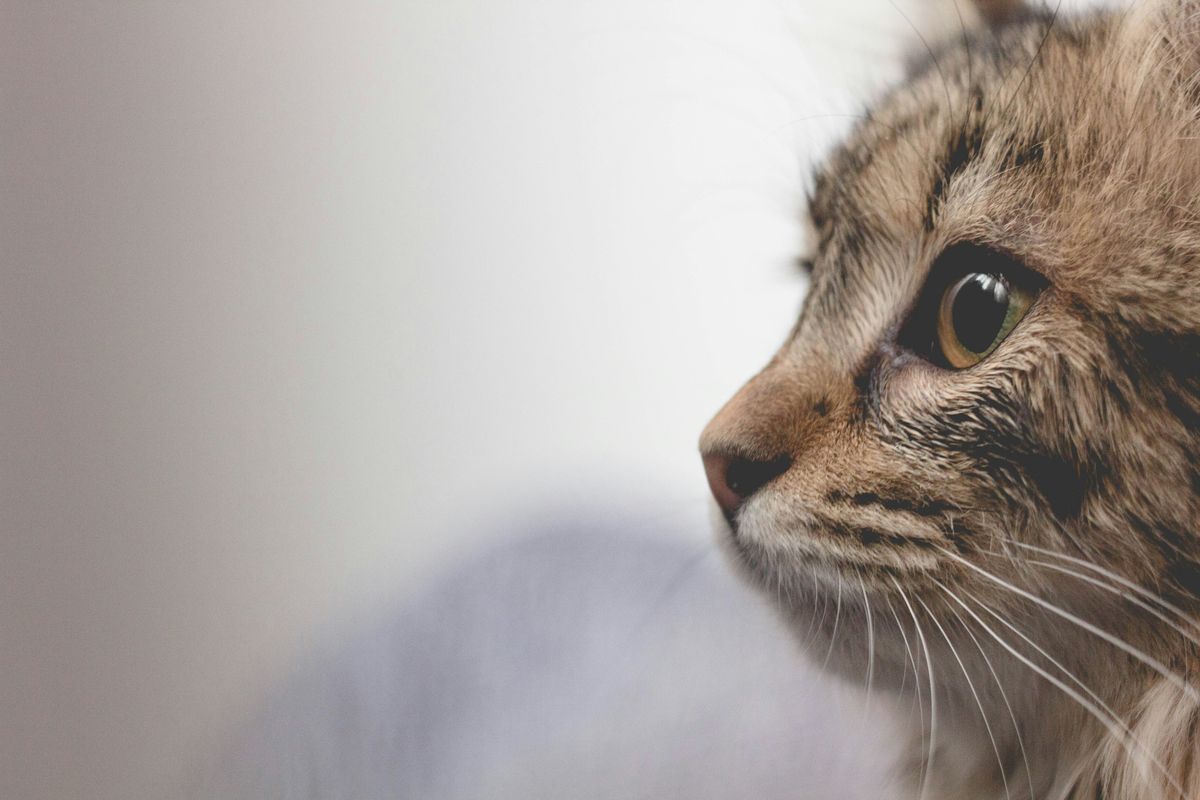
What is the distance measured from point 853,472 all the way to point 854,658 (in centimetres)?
14

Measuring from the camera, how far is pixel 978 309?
0.60 metres

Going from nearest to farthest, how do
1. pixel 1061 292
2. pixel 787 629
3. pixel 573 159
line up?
pixel 1061 292 → pixel 787 629 → pixel 573 159

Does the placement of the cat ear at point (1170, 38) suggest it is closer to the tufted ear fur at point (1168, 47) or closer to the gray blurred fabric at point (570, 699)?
the tufted ear fur at point (1168, 47)

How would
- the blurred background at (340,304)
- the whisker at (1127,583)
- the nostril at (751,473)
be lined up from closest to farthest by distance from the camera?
the whisker at (1127,583)
the nostril at (751,473)
the blurred background at (340,304)

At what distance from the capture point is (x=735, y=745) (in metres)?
0.70

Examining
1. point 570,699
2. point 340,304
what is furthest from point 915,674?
point 340,304

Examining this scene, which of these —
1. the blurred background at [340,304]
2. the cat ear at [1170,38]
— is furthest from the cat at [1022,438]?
the blurred background at [340,304]

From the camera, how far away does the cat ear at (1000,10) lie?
0.70m

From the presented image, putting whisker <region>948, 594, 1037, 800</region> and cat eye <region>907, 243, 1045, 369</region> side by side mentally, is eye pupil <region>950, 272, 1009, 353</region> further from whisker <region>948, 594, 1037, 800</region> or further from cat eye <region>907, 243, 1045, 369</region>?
whisker <region>948, 594, 1037, 800</region>

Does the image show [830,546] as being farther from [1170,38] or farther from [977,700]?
[1170,38]

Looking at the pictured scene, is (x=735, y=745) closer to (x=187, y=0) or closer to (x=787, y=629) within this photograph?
(x=787, y=629)

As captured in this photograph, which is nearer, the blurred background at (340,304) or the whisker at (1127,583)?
the whisker at (1127,583)

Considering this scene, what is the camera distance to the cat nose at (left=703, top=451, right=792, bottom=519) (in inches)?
24.9

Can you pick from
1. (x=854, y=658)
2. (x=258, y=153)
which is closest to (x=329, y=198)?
(x=258, y=153)
